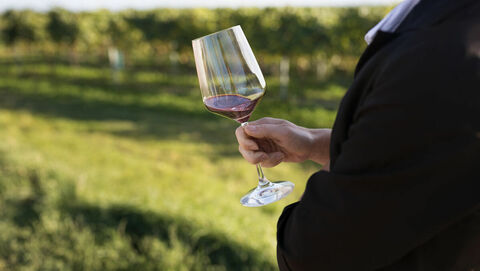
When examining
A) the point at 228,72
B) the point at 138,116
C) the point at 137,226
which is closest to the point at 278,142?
the point at 228,72

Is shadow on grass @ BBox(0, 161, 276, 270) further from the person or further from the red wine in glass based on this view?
the person

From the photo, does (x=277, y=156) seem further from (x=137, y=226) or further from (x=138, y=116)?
(x=138, y=116)

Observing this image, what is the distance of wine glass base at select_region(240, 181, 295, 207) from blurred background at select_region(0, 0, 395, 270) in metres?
1.71

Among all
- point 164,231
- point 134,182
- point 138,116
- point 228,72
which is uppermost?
point 228,72

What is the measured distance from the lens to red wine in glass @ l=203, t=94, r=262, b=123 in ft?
4.01

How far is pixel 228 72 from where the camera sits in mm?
1170

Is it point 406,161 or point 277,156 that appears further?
point 277,156

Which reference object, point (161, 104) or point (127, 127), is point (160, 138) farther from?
point (161, 104)

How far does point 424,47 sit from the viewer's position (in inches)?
28.4

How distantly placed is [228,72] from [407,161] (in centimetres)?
58

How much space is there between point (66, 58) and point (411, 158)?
27.0m

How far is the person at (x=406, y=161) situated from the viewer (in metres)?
0.71

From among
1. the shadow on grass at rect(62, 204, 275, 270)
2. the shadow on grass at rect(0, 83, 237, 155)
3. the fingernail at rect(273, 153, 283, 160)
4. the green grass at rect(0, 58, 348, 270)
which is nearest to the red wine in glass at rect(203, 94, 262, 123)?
the fingernail at rect(273, 153, 283, 160)

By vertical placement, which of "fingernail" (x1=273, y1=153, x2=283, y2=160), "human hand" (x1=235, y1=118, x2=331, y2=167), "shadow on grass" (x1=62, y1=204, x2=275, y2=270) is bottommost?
"shadow on grass" (x1=62, y1=204, x2=275, y2=270)
